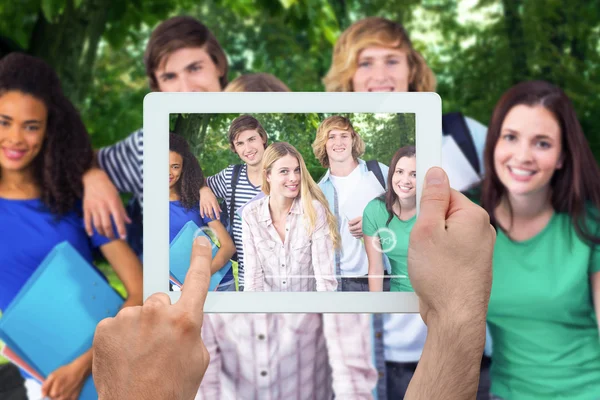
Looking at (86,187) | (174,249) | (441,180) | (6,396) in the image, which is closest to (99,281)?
(86,187)

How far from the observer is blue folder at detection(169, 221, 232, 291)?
1146mm

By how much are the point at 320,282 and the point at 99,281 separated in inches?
51.0

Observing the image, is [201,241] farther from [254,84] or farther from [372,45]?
[372,45]

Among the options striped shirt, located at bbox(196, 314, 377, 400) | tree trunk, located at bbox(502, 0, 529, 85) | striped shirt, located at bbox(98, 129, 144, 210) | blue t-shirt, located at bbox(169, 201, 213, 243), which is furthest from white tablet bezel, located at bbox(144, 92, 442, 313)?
tree trunk, located at bbox(502, 0, 529, 85)

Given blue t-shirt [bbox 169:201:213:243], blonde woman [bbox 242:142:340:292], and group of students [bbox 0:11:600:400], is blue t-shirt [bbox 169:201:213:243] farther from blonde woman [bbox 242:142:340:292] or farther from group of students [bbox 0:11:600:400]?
group of students [bbox 0:11:600:400]

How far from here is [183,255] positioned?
115 cm

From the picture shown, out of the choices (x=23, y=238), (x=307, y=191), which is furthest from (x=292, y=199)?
(x=23, y=238)

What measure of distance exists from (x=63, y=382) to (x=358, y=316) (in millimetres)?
1022

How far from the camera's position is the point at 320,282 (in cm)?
117

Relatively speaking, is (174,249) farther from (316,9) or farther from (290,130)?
(316,9)

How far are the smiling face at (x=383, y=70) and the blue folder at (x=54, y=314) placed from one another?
117 centimetres

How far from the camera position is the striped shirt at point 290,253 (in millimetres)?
1165

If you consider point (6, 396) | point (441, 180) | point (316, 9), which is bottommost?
point (6, 396)

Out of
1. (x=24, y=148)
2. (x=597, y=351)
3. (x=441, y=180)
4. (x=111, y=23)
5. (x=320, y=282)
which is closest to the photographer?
(x=441, y=180)
